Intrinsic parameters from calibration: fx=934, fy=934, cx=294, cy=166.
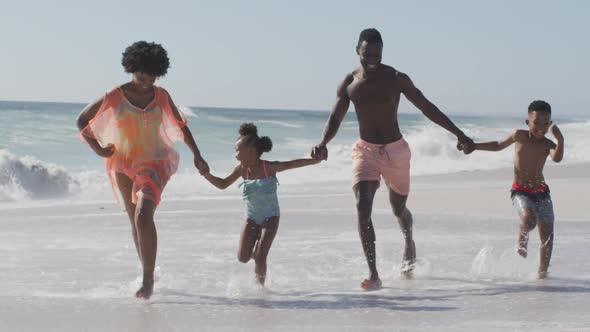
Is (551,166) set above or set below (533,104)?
below

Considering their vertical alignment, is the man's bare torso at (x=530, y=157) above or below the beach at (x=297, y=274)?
above

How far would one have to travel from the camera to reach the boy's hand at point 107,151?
6097 millimetres

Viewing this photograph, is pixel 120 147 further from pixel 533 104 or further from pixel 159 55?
pixel 533 104

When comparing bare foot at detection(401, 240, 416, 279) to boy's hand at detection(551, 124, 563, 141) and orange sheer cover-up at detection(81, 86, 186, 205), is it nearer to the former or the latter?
boy's hand at detection(551, 124, 563, 141)

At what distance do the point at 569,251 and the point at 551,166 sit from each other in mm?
11714

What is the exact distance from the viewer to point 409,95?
6.62m

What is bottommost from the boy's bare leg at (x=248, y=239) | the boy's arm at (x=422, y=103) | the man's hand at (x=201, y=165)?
the boy's bare leg at (x=248, y=239)

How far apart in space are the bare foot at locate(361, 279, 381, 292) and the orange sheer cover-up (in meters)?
1.47

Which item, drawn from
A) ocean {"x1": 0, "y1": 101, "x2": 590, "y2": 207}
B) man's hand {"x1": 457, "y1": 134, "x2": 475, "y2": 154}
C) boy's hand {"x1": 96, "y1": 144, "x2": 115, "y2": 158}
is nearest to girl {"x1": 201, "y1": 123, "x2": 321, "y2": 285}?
boy's hand {"x1": 96, "y1": 144, "x2": 115, "y2": 158}

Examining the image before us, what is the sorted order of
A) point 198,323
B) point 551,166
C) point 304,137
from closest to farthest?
point 198,323 → point 551,166 → point 304,137

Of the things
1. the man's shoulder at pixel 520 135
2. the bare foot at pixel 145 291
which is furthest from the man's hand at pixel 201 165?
the man's shoulder at pixel 520 135

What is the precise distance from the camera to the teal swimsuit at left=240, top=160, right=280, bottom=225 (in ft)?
21.1

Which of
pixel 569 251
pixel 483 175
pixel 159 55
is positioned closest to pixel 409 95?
pixel 159 55

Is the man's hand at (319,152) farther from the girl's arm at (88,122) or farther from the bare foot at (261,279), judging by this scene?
the girl's arm at (88,122)
